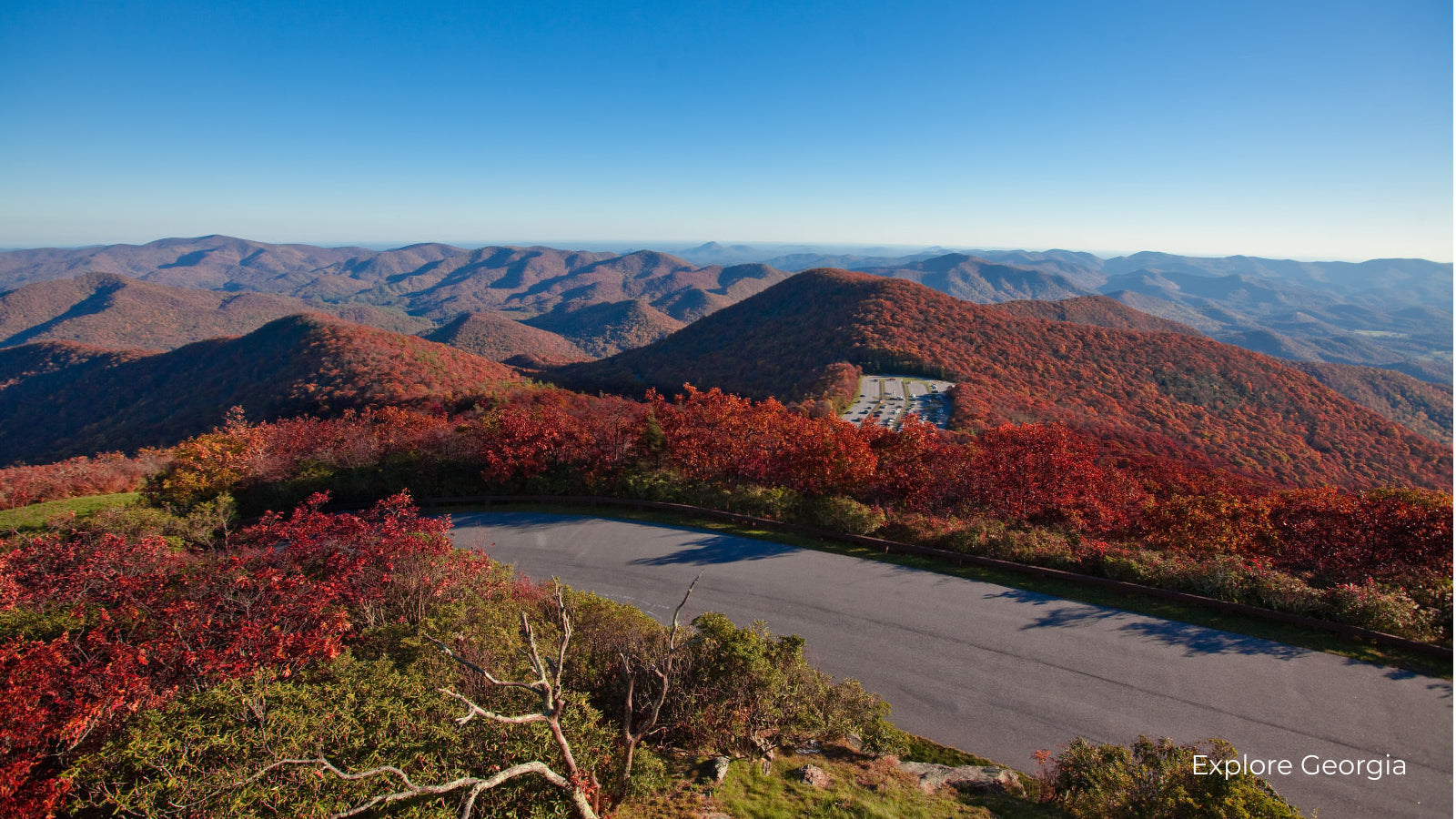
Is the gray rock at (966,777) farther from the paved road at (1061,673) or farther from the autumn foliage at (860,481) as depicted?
the autumn foliage at (860,481)

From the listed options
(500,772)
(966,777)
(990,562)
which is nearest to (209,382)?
(990,562)

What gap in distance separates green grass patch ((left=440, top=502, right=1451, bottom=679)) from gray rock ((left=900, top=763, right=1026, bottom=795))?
6.25 metres

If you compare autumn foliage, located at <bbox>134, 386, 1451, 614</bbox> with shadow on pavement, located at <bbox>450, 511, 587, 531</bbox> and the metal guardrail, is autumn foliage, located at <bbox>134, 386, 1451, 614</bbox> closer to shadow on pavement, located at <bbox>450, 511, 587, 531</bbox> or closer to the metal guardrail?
the metal guardrail

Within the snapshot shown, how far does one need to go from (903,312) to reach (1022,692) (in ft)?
238

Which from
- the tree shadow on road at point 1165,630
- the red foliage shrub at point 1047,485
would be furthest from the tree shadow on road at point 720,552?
the red foliage shrub at point 1047,485

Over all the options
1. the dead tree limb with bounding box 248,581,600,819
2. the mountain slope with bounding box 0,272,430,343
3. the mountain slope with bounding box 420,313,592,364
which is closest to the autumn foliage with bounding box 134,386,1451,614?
the dead tree limb with bounding box 248,581,600,819

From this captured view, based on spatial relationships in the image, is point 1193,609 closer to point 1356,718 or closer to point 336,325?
point 1356,718

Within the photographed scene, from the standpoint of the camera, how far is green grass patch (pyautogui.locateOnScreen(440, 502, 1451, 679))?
1059 centimetres

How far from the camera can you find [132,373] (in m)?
82.7

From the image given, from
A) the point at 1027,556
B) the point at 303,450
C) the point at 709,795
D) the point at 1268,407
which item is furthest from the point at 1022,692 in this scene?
the point at 1268,407

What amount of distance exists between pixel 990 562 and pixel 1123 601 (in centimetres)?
285

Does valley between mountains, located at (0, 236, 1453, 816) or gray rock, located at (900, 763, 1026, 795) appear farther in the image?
gray rock, located at (900, 763, 1026, 795)

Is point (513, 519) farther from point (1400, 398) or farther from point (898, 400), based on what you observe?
point (1400, 398)

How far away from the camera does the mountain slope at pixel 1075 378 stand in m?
48.9
